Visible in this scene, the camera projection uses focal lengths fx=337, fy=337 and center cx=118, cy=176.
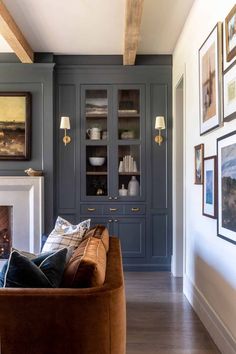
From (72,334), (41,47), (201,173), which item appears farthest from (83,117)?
(72,334)

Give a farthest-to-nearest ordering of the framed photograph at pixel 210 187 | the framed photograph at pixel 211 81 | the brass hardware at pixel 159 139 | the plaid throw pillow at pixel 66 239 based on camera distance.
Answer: the brass hardware at pixel 159 139 < the plaid throw pillow at pixel 66 239 < the framed photograph at pixel 210 187 < the framed photograph at pixel 211 81

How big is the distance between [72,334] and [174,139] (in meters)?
3.46

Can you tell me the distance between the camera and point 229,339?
2.38 m

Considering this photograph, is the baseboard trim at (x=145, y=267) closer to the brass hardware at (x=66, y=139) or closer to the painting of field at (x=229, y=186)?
the brass hardware at (x=66, y=139)

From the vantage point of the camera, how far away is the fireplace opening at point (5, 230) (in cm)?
470

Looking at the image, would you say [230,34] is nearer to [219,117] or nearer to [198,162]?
[219,117]

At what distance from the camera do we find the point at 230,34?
7.57 feet

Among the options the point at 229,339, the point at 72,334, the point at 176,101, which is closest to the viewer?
the point at 72,334

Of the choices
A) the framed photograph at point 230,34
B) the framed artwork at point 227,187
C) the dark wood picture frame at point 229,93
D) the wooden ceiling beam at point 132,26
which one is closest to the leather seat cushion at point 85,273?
the framed artwork at point 227,187

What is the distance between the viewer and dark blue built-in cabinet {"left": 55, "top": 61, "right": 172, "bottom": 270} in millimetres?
4859

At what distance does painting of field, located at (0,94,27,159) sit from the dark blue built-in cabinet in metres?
0.48

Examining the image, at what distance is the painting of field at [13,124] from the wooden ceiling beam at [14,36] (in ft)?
→ 1.88

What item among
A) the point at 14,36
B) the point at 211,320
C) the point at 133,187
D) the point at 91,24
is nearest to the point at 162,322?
the point at 211,320

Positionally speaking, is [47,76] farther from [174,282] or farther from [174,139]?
[174,282]
